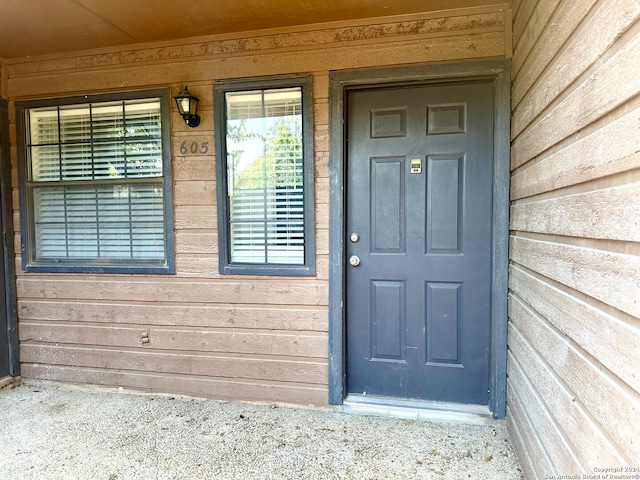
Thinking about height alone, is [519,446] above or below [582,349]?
below

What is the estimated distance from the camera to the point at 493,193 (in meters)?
2.02

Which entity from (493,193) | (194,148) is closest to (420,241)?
(493,193)

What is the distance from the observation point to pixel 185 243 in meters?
2.38

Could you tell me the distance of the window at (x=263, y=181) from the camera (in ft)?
7.32

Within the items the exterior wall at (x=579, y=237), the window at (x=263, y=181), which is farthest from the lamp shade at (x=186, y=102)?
the exterior wall at (x=579, y=237)

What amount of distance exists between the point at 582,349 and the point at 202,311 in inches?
80.4

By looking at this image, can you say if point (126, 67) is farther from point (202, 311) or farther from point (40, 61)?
point (202, 311)

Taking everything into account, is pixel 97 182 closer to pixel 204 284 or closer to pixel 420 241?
pixel 204 284

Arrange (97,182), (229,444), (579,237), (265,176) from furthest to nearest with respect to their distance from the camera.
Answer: (97,182) → (265,176) → (229,444) → (579,237)

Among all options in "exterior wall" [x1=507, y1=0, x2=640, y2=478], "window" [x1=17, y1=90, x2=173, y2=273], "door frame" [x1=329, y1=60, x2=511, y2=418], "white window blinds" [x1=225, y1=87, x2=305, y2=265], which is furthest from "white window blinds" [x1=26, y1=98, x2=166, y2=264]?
"exterior wall" [x1=507, y1=0, x2=640, y2=478]

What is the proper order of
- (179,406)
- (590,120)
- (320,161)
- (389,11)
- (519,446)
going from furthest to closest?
(179,406)
(320,161)
(389,11)
(519,446)
(590,120)

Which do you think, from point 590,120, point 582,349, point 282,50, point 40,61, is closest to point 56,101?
point 40,61

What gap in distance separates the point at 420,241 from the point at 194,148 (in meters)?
1.54

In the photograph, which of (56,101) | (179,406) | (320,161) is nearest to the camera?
(320,161)
